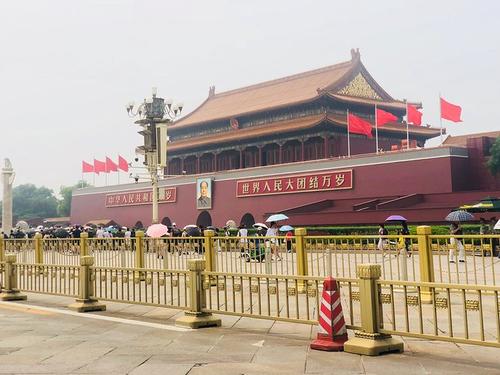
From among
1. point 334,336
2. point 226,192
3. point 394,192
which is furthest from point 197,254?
point 226,192

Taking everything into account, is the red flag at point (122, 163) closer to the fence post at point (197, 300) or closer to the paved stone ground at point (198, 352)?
the paved stone ground at point (198, 352)

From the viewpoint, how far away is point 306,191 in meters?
29.7

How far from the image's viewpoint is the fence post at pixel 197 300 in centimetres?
668

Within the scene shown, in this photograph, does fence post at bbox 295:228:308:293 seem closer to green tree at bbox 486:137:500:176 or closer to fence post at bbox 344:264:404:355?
fence post at bbox 344:264:404:355

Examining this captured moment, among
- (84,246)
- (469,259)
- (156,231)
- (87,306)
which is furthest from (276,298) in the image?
(156,231)

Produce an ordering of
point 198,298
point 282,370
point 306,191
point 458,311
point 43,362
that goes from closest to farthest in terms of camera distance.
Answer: point 282,370, point 43,362, point 198,298, point 458,311, point 306,191

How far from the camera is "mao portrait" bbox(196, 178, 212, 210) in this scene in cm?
3538

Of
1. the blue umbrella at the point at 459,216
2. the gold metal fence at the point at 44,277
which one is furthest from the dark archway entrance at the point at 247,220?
the gold metal fence at the point at 44,277

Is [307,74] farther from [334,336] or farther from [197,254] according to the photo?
[334,336]

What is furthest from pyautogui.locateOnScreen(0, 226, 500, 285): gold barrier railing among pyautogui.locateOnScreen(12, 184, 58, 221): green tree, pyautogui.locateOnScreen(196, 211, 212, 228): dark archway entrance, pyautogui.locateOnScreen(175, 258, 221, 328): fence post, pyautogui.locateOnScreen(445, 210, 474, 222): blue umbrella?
pyautogui.locateOnScreen(12, 184, 58, 221): green tree

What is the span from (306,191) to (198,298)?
76.4 ft

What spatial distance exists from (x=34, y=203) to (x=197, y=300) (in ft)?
276

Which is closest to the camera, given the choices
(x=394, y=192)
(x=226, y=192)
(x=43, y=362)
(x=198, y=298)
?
(x=43, y=362)

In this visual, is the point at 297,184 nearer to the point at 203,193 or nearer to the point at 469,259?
the point at 203,193
